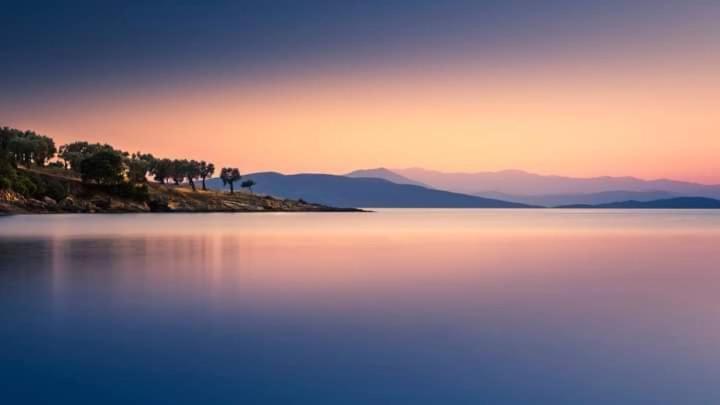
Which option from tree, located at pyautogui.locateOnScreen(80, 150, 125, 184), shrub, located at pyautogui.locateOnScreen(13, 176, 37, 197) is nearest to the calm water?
shrub, located at pyautogui.locateOnScreen(13, 176, 37, 197)

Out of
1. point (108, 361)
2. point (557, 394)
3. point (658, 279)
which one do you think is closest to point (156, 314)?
point (108, 361)

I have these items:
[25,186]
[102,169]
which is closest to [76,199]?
[102,169]

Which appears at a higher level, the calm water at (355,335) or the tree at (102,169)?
the tree at (102,169)

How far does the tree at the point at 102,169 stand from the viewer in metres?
177

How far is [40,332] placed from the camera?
16.5 meters

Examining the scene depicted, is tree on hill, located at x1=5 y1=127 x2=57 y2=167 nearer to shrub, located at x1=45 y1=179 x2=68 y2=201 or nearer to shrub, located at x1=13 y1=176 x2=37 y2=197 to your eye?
shrub, located at x1=45 y1=179 x2=68 y2=201

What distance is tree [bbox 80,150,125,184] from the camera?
177 m

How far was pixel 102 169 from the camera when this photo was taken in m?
177

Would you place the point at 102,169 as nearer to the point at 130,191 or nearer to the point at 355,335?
the point at 130,191

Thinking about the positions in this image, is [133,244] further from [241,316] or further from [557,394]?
[557,394]

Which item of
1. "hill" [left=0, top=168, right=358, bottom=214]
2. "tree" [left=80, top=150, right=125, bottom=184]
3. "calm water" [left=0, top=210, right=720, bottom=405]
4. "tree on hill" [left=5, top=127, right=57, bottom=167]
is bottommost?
"calm water" [left=0, top=210, right=720, bottom=405]

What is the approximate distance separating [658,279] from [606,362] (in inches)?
749

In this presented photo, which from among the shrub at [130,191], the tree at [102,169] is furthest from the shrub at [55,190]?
the shrub at [130,191]

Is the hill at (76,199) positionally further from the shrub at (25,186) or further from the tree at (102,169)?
the tree at (102,169)
